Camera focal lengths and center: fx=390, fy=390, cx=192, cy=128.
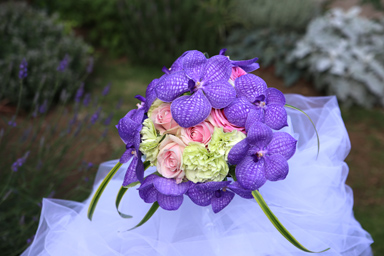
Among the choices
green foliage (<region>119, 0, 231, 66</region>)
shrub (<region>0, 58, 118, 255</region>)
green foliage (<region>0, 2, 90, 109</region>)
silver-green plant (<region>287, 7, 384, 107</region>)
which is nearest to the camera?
shrub (<region>0, 58, 118, 255</region>)

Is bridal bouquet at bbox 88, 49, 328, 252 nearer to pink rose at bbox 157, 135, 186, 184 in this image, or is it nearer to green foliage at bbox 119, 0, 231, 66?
pink rose at bbox 157, 135, 186, 184

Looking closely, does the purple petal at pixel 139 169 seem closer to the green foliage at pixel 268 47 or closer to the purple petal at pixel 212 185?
the purple petal at pixel 212 185

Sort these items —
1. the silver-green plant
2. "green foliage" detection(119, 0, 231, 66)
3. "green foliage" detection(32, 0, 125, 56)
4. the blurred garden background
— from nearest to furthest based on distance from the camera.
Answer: the blurred garden background
the silver-green plant
"green foliage" detection(119, 0, 231, 66)
"green foliage" detection(32, 0, 125, 56)

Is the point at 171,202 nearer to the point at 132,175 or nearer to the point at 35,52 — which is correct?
the point at 132,175

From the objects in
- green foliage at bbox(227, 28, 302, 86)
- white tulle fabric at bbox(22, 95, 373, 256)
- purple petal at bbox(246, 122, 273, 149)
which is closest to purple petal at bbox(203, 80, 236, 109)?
purple petal at bbox(246, 122, 273, 149)

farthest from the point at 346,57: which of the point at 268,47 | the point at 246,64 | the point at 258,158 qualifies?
the point at 258,158

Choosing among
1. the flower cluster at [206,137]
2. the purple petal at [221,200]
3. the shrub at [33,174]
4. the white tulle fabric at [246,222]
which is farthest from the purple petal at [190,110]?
the shrub at [33,174]
